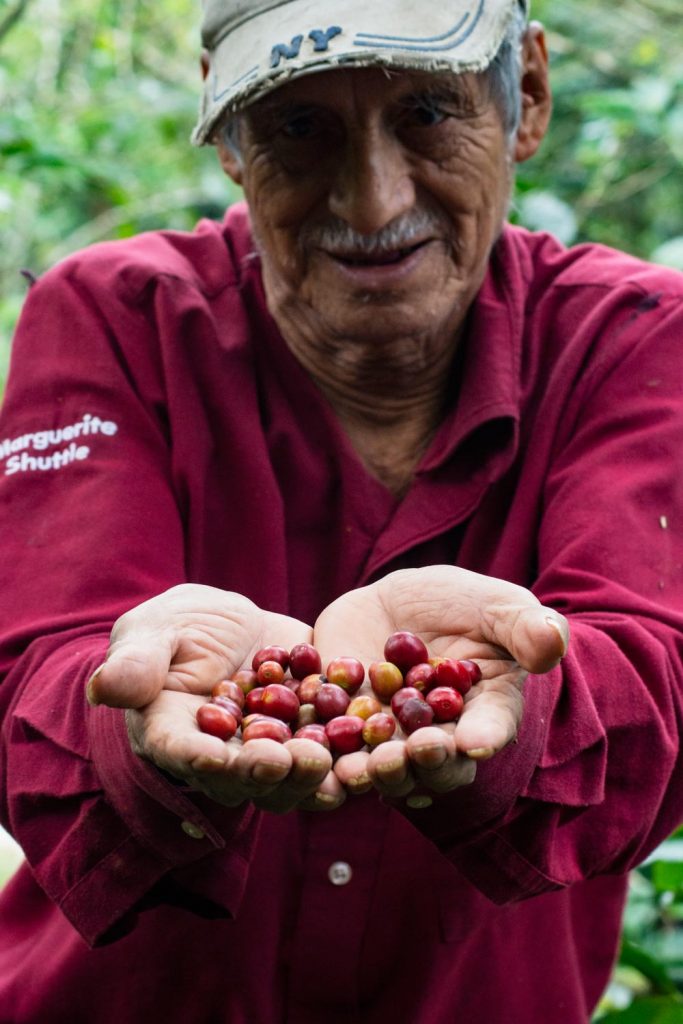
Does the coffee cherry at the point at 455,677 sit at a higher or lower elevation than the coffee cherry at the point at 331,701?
higher

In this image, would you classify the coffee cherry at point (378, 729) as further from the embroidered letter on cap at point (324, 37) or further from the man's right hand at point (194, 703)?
the embroidered letter on cap at point (324, 37)

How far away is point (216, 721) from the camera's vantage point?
130cm

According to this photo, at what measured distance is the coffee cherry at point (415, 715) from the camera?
4.51 feet

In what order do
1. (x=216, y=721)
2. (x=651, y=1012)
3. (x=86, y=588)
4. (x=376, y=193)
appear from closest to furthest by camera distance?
1. (x=216, y=721)
2. (x=86, y=588)
3. (x=376, y=193)
4. (x=651, y=1012)

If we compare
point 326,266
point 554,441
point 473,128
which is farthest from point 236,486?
point 473,128

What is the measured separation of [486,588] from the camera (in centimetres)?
138

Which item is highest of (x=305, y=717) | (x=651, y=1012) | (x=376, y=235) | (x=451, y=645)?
(x=376, y=235)

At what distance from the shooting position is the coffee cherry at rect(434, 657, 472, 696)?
54.6 inches

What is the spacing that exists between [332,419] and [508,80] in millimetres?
589

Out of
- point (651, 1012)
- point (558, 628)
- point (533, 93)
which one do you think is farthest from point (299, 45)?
point (651, 1012)

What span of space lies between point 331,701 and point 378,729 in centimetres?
11

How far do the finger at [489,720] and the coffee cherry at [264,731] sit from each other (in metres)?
0.20

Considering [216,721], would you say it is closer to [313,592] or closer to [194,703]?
[194,703]

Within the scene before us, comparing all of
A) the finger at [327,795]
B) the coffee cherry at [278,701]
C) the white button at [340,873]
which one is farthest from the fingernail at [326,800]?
the white button at [340,873]
